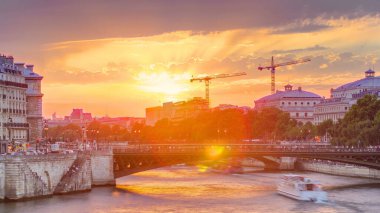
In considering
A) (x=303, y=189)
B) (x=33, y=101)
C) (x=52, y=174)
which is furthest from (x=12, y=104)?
(x=303, y=189)

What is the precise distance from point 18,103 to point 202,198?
113 ft

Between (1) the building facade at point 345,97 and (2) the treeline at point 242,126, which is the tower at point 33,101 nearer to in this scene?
(2) the treeline at point 242,126

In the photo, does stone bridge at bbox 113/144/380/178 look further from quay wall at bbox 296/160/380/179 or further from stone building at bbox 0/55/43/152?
stone building at bbox 0/55/43/152

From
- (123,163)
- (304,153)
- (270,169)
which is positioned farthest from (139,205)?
(270,169)

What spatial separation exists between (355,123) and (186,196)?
4853 cm

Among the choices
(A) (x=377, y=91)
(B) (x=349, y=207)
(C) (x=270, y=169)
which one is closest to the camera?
(B) (x=349, y=207)

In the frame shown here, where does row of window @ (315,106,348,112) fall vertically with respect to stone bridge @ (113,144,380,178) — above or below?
above

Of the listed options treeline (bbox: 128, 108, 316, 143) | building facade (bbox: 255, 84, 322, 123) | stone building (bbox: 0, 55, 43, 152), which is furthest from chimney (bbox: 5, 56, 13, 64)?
building facade (bbox: 255, 84, 322, 123)

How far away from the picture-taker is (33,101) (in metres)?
97.4

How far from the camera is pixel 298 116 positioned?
633 ft

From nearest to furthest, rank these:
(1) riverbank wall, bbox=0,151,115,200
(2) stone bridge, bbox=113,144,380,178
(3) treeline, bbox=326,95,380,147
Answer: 1. (1) riverbank wall, bbox=0,151,115,200
2. (2) stone bridge, bbox=113,144,380,178
3. (3) treeline, bbox=326,95,380,147

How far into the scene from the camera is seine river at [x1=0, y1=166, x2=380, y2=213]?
56.2m

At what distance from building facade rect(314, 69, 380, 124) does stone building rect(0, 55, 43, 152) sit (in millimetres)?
71886

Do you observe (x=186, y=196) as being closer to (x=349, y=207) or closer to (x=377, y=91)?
(x=349, y=207)
